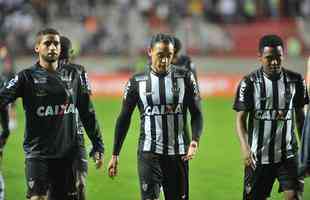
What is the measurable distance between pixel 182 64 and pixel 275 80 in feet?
11.3

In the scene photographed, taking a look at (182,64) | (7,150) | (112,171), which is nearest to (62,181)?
(112,171)

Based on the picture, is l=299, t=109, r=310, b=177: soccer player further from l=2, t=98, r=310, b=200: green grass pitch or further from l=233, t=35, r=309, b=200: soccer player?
l=2, t=98, r=310, b=200: green grass pitch

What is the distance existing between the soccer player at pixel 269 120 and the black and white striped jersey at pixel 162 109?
488mm

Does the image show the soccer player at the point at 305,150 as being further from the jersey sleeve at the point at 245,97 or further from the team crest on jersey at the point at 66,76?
the team crest on jersey at the point at 66,76

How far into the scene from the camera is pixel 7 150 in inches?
494

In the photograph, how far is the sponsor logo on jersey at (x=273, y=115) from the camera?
6.61m

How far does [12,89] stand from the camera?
625 cm

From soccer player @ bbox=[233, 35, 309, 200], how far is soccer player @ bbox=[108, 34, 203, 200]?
525mm

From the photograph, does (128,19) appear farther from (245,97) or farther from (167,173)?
(167,173)

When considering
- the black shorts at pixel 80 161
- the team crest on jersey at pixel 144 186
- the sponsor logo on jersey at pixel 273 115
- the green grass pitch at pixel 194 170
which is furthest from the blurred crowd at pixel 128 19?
the team crest on jersey at pixel 144 186

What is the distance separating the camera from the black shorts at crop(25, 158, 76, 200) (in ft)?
20.4

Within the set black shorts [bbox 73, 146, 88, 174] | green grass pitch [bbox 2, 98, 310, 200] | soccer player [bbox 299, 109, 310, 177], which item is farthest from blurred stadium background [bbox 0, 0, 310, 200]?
soccer player [bbox 299, 109, 310, 177]

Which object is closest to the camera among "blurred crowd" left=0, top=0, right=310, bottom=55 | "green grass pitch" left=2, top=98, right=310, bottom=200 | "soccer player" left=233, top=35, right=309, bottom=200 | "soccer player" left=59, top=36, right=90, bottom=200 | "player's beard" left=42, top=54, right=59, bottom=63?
"player's beard" left=42, top=54, right=59, bottom=63

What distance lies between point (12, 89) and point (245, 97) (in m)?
2.16
